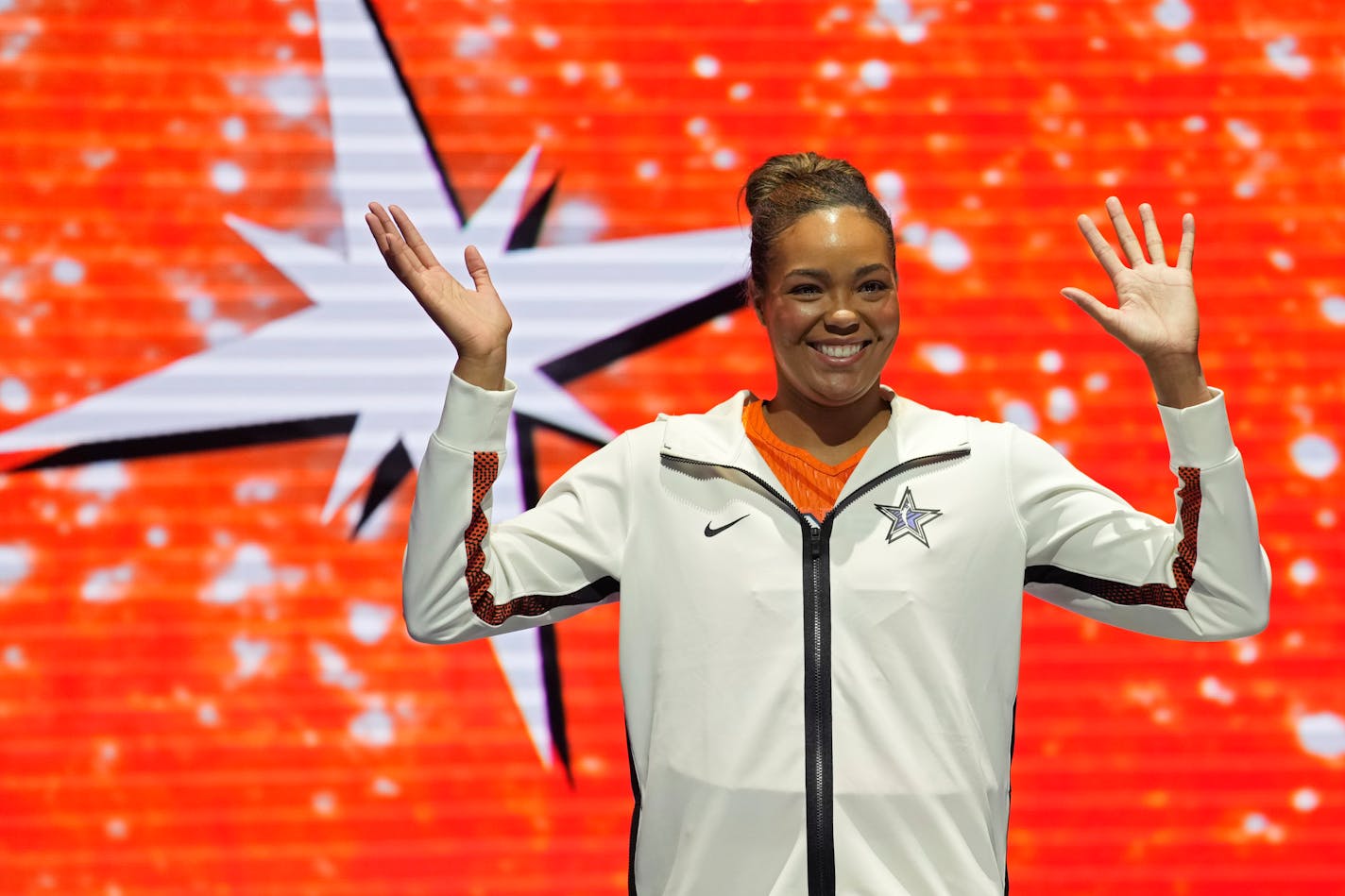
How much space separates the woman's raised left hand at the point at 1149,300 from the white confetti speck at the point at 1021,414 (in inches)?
45.0

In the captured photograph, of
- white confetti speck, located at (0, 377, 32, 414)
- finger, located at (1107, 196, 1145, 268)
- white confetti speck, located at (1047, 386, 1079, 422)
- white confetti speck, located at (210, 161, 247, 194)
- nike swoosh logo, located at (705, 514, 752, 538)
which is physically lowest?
white confetti speck, located at (1047, 386, 1079, 422)

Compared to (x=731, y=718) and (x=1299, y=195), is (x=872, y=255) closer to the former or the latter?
(x=731, y=718)

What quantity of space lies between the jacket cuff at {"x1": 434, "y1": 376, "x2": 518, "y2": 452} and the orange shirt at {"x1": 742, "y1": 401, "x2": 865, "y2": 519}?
1.19 feet

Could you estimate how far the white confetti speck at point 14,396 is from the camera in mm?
2666

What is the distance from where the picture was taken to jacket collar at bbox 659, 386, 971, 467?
1.57 metres

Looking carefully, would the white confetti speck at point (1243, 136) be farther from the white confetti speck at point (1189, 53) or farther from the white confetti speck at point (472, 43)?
the white confetti speck at point (472, 43)

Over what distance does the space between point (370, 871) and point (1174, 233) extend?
7.43 ft

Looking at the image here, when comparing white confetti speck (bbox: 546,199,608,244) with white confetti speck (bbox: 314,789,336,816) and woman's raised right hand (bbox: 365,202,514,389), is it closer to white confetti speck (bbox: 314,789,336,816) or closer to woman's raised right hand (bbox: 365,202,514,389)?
woman's raised right hand (bbox: 365,202,514,389)

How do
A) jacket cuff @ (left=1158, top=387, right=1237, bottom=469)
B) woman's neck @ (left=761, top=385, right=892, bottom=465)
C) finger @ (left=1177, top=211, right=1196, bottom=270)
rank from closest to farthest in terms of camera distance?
1. jacket cuff @ (left=1158, top=387, right=1237, bottom=469)
2. finger @ (left=1177, top=211, right=1196, bottom=270)
3. woman's neck @ (left=761, top=385, right=892, bottom=465)

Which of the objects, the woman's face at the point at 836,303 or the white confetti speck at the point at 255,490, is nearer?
the woman's face at the point at 836,303

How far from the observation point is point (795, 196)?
161cm

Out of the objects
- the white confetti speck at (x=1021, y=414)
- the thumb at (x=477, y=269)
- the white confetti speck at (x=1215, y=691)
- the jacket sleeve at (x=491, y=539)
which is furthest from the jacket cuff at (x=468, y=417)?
the white confetti speck at (x=1215, y=691)

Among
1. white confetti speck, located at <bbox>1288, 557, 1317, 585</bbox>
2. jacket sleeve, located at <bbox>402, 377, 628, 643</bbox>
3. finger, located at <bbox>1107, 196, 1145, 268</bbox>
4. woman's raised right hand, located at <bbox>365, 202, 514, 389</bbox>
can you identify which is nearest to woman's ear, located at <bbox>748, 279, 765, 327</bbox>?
jacket sleeve, located at <bbox>402, 377, 628, 643</bbox>

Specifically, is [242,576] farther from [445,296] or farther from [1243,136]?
[1243,136]
